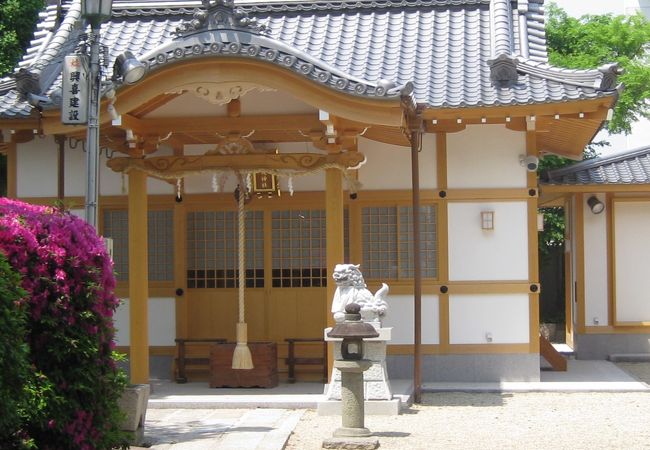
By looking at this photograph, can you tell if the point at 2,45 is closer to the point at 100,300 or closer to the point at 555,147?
the point at 555,147

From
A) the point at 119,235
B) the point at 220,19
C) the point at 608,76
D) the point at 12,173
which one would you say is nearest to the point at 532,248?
the point at 608,76

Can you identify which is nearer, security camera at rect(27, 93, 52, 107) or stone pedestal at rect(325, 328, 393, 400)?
stone pedestal at rect(325, 328, 393, 400)

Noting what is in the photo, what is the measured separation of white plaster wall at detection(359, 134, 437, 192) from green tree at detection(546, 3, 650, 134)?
7.93m

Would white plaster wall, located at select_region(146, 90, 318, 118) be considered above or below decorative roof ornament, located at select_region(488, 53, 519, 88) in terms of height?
below

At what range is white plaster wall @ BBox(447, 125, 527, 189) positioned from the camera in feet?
42.4

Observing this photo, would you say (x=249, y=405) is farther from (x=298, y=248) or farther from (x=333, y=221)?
(x=298, y=248)

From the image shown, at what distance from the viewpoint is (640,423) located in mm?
10125

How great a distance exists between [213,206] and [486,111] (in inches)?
155

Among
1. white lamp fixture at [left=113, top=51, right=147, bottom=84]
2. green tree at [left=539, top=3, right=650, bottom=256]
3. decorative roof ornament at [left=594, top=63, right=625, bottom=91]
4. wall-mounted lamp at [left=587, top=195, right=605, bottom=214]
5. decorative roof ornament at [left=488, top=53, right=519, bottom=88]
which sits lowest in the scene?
wall-mounted lamp at [left=587, top=195, right=605, bottom=214]

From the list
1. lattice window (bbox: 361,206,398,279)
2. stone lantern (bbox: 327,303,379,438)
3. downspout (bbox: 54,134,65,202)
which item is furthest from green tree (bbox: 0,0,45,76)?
stone lantern (bbox: 327,303,379,438)

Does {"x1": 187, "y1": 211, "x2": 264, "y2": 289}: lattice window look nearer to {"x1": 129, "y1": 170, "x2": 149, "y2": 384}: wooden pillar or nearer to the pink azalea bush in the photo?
{"x1": 129, "y1": 170, "x2": 149, "y2": 384}: wooden pillar

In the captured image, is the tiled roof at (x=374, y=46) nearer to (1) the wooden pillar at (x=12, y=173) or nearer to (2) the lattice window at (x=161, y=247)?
(1) the wooden pillar at (x=12, y=173)

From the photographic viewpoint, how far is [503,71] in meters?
12.6

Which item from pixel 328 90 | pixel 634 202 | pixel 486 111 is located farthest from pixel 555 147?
pixel 328 90
